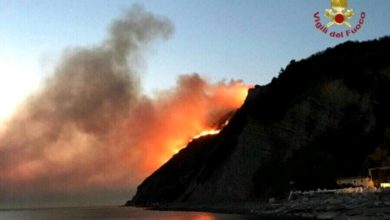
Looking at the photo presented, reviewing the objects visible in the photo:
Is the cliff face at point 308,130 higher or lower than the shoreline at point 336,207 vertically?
higher

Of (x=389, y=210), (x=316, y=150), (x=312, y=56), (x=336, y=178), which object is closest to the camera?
(x=389, y=210)

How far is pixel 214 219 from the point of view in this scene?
8275cm

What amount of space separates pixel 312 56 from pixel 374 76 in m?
30.9

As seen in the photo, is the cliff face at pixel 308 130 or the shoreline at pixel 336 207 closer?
the shoreline at pixel 336 207

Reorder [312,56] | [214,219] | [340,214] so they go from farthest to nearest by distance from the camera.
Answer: [312,56], [214,219], [340,214]

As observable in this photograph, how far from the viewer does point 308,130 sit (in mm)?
127188

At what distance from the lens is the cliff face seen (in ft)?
384

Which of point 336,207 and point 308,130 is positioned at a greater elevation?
point 308,130

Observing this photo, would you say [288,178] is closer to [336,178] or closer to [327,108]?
[336,178]

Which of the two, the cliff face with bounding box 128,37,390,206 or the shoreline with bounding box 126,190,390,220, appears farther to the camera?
the cliff face with bounding box 128,37,390,206

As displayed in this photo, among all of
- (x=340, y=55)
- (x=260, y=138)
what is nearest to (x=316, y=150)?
(x=260, y=138)

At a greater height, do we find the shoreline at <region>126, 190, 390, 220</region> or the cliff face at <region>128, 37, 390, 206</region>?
the cliff face at <region>128, 37, 390, 206</region>

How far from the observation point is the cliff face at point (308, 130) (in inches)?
4606

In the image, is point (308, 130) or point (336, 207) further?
point (308, 130)
